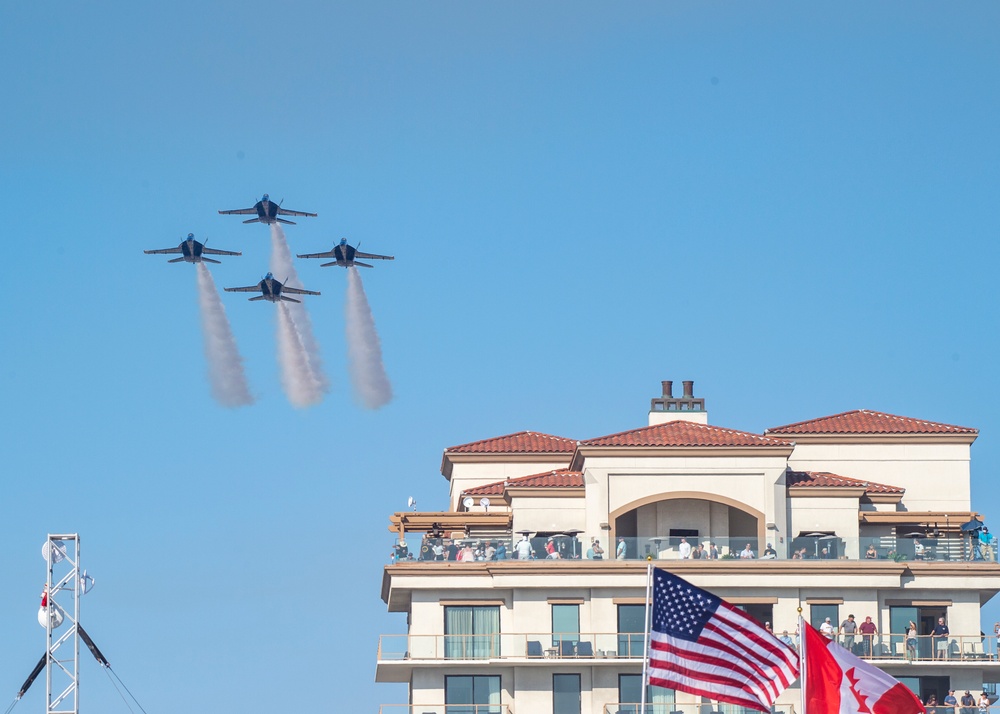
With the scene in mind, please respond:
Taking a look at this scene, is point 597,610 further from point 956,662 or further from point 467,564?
point 956,662

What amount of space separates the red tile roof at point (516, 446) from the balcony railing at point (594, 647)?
14689 mm

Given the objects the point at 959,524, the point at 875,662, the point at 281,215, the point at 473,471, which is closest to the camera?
the point at 875,662

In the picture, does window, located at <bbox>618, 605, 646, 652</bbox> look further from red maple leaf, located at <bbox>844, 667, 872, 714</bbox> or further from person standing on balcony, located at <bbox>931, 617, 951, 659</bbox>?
red maple leaf, located at <bbox>844, 667, 872, 714</bbox>

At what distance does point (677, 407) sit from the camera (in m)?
111

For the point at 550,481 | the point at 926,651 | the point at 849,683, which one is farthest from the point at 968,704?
the point at 849,683

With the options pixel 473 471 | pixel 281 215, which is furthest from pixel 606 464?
pixel 281 215

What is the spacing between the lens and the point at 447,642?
98250mm

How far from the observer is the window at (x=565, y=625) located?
320ft

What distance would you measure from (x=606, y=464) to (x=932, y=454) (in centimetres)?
1696

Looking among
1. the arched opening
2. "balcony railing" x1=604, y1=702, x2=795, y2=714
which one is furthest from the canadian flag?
the arched opening

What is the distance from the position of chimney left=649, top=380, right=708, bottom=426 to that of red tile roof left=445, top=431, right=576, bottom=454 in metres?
4.12

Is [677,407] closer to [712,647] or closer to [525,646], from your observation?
[525,646]

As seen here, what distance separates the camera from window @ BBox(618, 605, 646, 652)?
9688 centimetres

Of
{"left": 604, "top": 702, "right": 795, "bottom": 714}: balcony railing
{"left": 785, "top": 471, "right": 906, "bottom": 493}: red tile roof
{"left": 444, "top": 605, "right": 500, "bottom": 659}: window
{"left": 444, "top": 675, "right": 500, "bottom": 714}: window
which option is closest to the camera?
{"left": 604, "top": 702, "right": 795, "bottom": 714}: balcony railing
